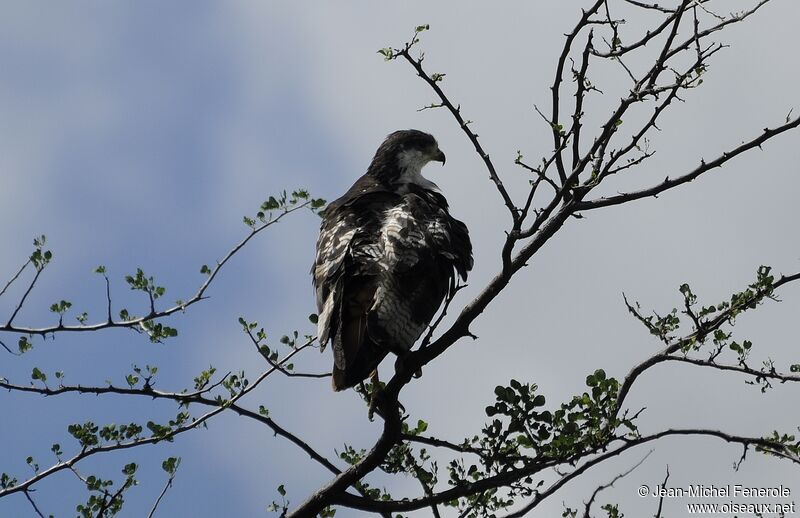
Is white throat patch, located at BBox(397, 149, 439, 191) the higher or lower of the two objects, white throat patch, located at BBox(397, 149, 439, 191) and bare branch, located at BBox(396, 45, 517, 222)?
the higher

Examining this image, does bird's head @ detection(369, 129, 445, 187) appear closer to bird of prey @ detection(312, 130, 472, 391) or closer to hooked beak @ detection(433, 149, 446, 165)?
hooked beak @ detection(433, 149, 446, 165)

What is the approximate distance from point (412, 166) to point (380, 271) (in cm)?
194

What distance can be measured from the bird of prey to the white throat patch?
0.55m

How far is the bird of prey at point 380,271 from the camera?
4797 mm

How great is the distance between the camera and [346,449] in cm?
502

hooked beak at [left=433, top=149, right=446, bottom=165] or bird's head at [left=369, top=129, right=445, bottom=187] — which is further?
hooked beak at [left=433, top=149, right=446, bottom=165]

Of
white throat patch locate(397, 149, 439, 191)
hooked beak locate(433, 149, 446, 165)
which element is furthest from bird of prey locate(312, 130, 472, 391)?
hooked beak locate(433, 149, 446, 165)

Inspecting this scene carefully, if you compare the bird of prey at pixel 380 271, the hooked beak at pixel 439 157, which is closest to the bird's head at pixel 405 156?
the hooked beak at pixel 439 157

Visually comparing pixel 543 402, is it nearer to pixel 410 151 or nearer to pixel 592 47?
pixel 592 47

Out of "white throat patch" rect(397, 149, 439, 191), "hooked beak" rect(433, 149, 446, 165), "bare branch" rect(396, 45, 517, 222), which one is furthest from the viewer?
"hooked beak" rect(433, 149, 446, 165)

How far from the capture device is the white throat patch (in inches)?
260

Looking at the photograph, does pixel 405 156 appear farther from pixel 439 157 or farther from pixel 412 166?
pixel 439 157

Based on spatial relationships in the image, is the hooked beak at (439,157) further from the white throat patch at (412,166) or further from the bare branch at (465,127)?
the bare branch at (465,127)

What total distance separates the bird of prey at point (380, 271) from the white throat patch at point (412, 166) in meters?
0.55
